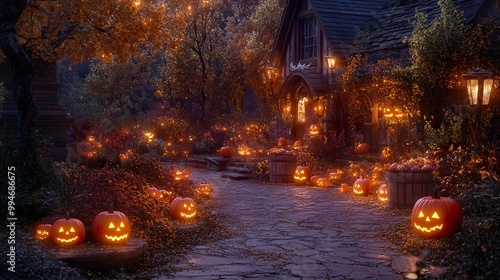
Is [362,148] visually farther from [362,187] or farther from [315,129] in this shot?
[362,187]

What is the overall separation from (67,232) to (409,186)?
23.6 ft

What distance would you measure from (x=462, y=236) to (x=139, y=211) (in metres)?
4.94

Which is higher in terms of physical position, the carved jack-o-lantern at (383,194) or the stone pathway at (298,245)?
the carved jack-o-lantern at (383,194)

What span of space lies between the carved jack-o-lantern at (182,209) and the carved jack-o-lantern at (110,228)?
2.49m

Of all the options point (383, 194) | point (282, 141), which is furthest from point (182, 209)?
point (282, 141)

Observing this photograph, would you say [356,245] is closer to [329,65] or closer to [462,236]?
[462,236]

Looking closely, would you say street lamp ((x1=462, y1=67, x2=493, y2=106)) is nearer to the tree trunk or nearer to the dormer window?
the tree trunk

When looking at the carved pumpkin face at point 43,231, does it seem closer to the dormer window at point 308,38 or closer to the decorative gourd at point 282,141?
the decorative gourd at point 282,141

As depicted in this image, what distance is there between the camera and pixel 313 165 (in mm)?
19016

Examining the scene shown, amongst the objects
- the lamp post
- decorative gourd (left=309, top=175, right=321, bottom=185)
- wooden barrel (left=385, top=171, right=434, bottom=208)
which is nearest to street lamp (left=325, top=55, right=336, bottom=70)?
decorative gourd (left=309, top=175, right=321, bottom=185)

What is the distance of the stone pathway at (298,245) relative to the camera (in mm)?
7258

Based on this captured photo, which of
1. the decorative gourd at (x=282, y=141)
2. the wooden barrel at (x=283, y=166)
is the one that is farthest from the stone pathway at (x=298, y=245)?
the decorative gourd at (x=282, y=141)

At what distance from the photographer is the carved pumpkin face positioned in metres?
7.86

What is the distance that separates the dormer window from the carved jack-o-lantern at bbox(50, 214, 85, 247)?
60.3 ft
